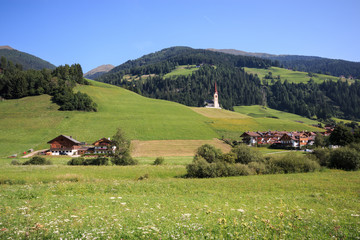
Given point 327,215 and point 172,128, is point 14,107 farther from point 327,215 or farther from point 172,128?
point 327,215

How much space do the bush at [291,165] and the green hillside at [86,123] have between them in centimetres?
5219

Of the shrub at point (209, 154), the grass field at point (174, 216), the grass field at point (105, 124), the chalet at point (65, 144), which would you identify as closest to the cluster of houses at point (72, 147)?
the chalet at point (65, 144)

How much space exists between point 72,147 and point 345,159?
65.3m

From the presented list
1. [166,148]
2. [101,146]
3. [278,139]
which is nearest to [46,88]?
[101,146]

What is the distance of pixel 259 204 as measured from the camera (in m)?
17.0

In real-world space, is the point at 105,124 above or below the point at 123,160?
above

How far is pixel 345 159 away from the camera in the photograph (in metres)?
39.6

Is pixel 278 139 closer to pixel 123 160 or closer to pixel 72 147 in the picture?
pixel 123 160

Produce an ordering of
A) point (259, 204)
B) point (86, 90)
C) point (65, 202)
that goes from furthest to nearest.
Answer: point (86, 90) → point (259, 204) → point (65, 202)

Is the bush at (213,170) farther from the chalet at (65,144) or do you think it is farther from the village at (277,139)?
the village at (277,139)

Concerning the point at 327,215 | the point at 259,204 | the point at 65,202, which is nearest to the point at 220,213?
the point at 259,204

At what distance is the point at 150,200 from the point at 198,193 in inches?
208

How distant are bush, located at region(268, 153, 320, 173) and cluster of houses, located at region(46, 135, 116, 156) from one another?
47.2 m

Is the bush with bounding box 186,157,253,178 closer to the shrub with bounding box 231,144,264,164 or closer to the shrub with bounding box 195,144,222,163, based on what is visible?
the shrub with bounding box 231,144,264,164
